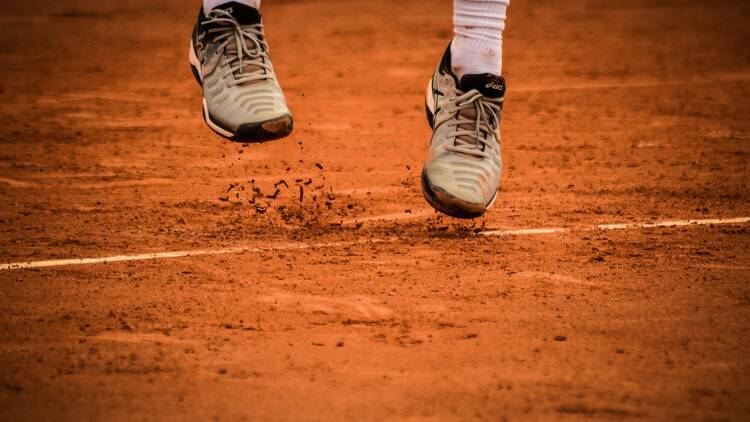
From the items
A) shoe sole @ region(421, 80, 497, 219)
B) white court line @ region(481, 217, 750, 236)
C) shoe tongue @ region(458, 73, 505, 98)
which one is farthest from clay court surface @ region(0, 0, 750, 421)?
shoe tongue @ region(458, 73, 505, 98)

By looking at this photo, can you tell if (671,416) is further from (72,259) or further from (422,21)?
(422,21)

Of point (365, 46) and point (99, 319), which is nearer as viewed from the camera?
point (99, 319)

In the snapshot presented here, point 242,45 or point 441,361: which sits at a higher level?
point 242,45

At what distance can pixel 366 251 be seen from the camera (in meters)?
3.83

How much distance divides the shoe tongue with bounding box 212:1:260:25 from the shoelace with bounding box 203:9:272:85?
20mm

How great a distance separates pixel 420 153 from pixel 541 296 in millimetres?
2122

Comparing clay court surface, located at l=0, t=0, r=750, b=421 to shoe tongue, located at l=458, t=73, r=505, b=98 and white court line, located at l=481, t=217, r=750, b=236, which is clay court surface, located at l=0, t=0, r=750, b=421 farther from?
shoe tongue, located at l=458, t=73, r=505, b=98

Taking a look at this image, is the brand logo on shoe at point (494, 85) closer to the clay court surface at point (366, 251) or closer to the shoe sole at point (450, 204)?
the shoe sole at point (450, 204)

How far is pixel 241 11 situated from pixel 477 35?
821mm

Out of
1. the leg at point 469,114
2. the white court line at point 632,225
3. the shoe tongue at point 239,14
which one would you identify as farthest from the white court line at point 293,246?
the shoe tongue at point 239,14

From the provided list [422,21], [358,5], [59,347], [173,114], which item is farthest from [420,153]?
[358,5]

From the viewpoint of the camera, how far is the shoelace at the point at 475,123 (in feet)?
10.7

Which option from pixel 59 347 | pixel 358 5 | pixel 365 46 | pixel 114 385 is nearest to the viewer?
pixel 114 385

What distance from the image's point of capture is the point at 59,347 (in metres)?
2.92
